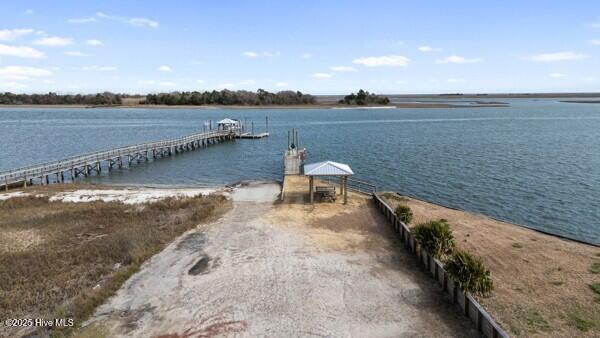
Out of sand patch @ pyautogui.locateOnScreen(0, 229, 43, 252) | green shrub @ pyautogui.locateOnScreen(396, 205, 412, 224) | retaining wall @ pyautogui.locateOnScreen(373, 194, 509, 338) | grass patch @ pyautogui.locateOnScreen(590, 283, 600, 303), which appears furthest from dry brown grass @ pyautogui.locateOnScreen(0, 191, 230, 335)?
grass patch @ pyautogui.locateOnScreen(590, 283, 600, 303)

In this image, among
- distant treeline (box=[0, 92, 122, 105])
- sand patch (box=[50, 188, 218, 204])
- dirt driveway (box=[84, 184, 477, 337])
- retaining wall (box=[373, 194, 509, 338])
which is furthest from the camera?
distant treeline (box=[0, 92, 122, 105])

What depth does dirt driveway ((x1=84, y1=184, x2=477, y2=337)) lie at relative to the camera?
439 inches

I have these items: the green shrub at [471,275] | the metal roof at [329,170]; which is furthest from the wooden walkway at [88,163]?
the green shrub at [471,275]

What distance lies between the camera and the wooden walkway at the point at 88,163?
31.1m

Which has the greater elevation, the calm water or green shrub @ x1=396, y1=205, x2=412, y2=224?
green shrub @ x1=396, y1=205, x2=412, y2=224

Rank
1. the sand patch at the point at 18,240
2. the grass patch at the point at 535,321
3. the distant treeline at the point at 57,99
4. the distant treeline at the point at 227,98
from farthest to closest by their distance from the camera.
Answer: the distant treeline at the point at 57,99
the distant treeline at the point at 227,98
the sand patch at the point at 18,240
the grass patch at the point at 535,321

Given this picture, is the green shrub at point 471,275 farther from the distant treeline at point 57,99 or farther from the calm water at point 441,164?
the distant treeline at point 57,99

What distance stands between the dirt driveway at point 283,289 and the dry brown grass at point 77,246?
0.87 meters

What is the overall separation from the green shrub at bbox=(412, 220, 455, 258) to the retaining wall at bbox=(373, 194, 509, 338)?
0.99 feet

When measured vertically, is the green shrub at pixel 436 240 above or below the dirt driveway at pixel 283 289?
above

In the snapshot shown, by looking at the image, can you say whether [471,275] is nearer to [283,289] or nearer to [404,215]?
[283,289]

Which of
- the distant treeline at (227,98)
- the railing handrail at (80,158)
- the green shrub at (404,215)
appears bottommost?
the green shrub at (404,215)

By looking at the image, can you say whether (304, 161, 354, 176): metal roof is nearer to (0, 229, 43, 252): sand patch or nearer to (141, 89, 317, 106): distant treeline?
(0, 229, 43, 252): sand patch

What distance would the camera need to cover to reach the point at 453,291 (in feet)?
41.0
